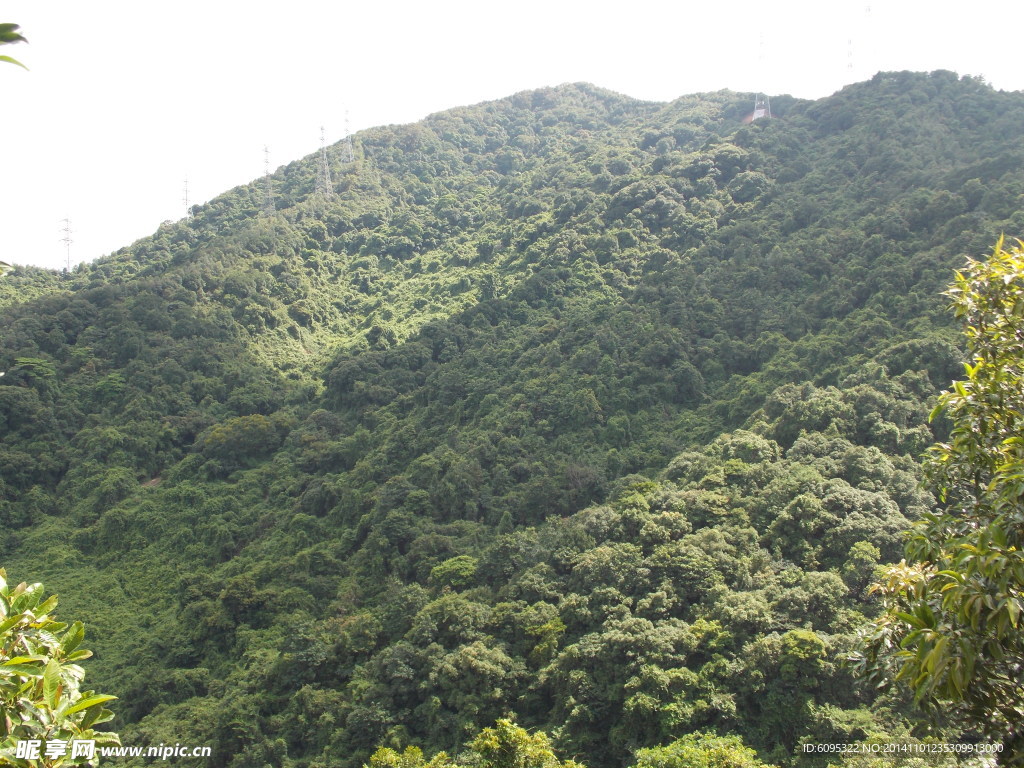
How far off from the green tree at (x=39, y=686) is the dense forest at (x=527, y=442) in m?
5.86

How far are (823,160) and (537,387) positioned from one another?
108ft

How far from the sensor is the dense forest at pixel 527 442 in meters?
21.2

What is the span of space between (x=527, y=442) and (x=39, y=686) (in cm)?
3410

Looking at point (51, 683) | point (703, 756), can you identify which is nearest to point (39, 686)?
point (51, 683)

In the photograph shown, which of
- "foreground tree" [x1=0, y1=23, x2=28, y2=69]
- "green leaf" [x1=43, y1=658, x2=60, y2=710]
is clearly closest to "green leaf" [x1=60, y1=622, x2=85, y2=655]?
"green leaf" [x1=43, y1=658, x2=60, y2=710]

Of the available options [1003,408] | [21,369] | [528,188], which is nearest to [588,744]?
[1003,408]

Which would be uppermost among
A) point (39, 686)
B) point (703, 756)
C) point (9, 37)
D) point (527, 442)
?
point (9, 37)

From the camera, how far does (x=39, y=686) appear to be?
4.24m

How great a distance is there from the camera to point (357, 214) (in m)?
72.9

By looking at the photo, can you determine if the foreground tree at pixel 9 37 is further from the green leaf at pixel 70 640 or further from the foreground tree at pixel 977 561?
the foreground tree at pixel 977 561

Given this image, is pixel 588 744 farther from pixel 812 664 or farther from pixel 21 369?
pixel 21 369

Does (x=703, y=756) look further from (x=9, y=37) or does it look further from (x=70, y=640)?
(x=9, y=37)

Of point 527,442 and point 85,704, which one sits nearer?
point 85,704

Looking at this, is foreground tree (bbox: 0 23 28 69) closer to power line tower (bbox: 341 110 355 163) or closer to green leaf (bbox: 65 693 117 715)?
green leaf (bbox: 65 693 117 715)
